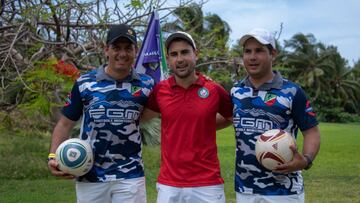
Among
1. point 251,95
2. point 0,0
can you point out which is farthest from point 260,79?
point 0,0

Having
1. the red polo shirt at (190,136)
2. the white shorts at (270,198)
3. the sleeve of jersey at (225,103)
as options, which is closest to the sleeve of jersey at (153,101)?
the red polo shirt at (190,136)

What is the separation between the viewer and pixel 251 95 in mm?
4367

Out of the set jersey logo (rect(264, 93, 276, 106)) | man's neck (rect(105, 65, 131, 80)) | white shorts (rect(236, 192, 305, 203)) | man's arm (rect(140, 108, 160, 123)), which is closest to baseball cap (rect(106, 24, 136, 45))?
man's neck (rect(105, 65, 131, 80))

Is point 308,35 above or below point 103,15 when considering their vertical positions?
Answer: above

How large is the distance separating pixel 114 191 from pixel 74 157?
0.49 meters

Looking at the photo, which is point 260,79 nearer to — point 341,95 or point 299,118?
point 299,118

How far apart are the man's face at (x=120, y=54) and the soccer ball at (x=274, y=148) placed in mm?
1387

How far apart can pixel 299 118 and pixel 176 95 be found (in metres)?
1.07

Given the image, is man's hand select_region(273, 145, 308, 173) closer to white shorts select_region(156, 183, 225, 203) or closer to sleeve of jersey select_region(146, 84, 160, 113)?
white shorts select_region(156, 183, 225, 203)

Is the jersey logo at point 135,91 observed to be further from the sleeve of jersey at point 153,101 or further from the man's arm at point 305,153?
the man's arm at point 305,153

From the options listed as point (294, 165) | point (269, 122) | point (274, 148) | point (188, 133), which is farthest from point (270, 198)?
point (188, 133)

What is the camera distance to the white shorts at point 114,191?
180 inches

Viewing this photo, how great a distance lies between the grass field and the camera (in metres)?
9.98

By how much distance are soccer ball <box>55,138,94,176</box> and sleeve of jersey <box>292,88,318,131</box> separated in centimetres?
177
